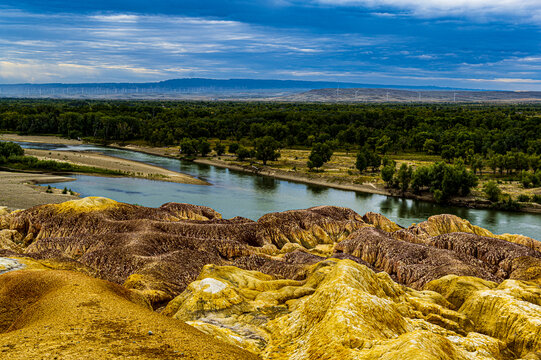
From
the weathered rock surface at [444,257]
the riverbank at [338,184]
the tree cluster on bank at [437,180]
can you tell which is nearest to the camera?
the weathered rock surface at [444,257]

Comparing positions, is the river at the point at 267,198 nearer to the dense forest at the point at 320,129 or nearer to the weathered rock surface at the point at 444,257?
the weathered rock surface at the point at 444,257

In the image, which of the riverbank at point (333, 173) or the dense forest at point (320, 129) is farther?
the dense forest at point (320, 129)

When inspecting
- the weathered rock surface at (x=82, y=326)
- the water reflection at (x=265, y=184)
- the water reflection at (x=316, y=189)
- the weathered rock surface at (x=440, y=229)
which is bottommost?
the water reflection at (x=316, y=189)

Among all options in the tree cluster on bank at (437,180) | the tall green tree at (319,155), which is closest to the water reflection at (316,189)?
the tall green tree at (319,155)

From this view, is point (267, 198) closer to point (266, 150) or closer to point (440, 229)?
point (266, 150)

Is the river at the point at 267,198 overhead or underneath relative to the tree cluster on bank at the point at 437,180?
underneath

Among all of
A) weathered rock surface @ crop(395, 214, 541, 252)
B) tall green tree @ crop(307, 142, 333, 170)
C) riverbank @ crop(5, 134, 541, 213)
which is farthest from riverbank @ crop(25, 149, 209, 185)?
weathered rock surface @ crop(395, 214, 541, 252)

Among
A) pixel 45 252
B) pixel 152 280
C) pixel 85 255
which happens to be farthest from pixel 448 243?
pixel 45 252
